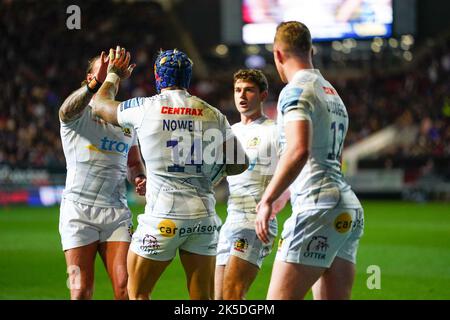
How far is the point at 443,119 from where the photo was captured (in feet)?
109

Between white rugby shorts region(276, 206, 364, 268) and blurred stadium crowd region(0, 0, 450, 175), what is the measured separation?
20198 mm

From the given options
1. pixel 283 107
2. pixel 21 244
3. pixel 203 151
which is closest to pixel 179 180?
pixel 203 151

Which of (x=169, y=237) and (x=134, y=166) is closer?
(x=169, y=237)

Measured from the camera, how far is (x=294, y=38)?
17.7ft

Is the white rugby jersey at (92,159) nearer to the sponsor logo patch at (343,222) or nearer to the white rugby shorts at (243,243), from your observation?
the white rugby shorts at (243,243)

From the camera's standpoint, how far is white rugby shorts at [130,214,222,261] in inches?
231

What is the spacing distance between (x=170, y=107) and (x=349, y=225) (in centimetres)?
153

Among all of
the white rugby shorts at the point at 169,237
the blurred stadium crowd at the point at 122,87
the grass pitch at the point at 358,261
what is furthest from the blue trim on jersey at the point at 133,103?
the blurred stadium crowd at the point at 122,87

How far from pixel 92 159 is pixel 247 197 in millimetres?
1450

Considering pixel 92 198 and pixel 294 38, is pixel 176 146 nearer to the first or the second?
pixel 294 38

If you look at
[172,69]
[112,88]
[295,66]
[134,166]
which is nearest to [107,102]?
[112,88]

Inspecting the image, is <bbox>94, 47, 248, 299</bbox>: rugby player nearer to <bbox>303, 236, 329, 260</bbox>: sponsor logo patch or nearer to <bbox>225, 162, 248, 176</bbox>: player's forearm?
<bbox>225, 162, 248, 176</bbox>: player's forearm
